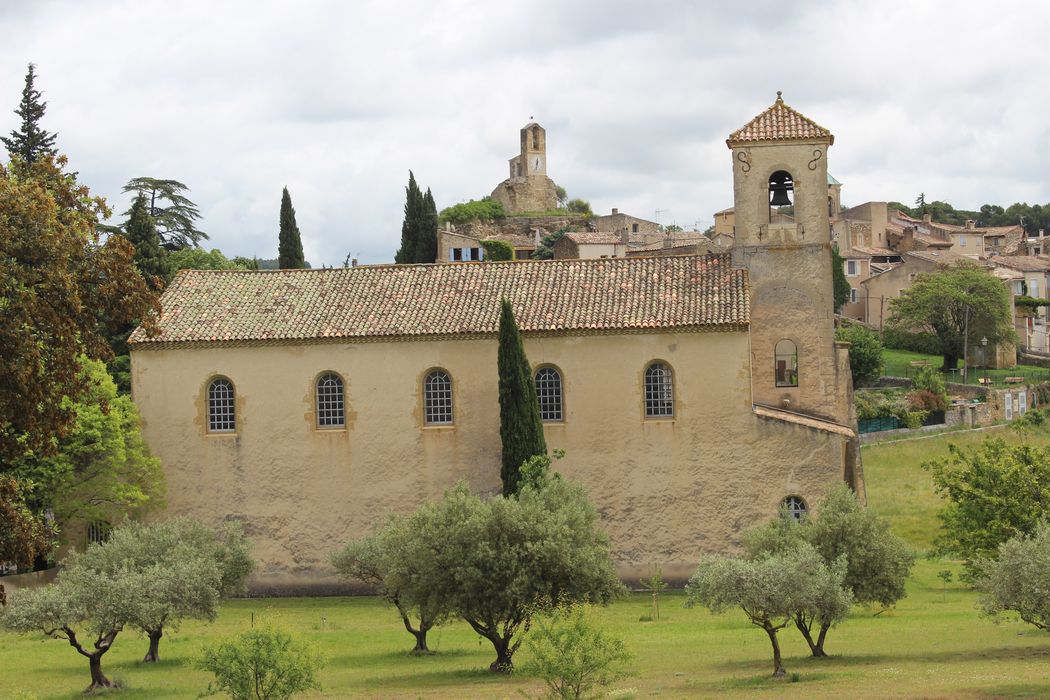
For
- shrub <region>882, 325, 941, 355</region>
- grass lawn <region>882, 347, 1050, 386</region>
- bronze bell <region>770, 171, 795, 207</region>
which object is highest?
bronze bell <region>770, 171, 795, 207</region>

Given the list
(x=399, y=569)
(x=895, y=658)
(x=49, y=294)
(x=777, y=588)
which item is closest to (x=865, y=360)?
(x=895, y=658)

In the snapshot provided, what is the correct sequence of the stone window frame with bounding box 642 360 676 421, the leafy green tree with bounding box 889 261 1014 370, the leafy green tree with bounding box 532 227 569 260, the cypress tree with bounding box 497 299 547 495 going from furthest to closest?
1. the leafy green tree with bounding box 532 227 569 260
2. the leafy green tree with bounding box 889 261 1014 370
3. the stone window frame with bounding box 642 360 676 421
4. the cypress tree with bounding box 497 299 547 495

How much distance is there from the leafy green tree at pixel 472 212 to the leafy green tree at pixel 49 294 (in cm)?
10123

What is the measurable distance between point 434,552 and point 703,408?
12512 mm

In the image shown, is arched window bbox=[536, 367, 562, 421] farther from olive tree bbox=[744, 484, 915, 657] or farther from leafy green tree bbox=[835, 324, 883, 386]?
leafy green tree bbox=[835, 324, 883, 386]

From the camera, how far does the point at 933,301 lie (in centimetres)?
9562

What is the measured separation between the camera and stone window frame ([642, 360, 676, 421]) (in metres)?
42.2

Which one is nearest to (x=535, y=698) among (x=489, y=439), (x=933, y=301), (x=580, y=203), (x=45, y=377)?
(x=45, y=377)

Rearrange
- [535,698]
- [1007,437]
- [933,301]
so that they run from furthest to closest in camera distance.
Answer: [933,301], [1007,437], [535,698]

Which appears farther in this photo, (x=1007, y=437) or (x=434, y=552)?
(x=1007, y=437)

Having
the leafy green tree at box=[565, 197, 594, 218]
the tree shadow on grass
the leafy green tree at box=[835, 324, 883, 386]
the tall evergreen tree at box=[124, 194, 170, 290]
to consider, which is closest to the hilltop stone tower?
the leafy green tree at box=[565, 197, 594, 218]

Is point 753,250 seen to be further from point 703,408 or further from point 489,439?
point 489,439

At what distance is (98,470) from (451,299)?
38.3 feet

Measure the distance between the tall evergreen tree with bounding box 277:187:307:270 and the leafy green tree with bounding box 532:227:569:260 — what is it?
4258 centimetres
